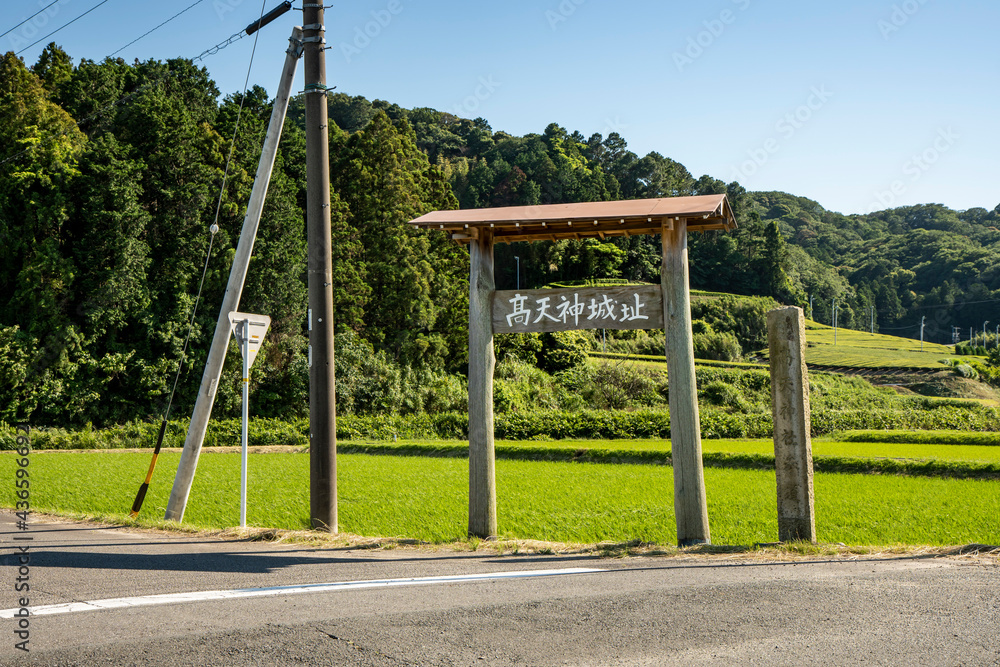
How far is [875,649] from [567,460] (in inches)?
696

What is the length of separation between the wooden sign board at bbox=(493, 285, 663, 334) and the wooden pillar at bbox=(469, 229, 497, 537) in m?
0.16

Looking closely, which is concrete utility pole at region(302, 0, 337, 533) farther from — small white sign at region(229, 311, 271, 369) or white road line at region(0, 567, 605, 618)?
white road line at region(0, 567, 605, 618)

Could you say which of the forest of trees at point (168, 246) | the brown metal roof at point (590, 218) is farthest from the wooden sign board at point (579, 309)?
the forest of trees at point (168, 246)

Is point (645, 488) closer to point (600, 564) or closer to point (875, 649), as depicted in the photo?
point (600, 564)

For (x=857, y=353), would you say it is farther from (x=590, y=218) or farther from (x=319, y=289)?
(x=319, y=289)

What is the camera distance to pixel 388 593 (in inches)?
180

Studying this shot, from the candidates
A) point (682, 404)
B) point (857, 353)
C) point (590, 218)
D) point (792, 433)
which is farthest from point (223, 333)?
point (857, 353)

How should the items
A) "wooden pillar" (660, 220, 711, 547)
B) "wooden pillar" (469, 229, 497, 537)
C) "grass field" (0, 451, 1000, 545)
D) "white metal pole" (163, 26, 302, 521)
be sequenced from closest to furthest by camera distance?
"wooden pillar" (660, 220, 711, 547) < "wooden pillar" (469, 229, 497, 537) < "white metal pole" (163, 26, 302, 521) < "grass field" (0, 451, 1000, 545)

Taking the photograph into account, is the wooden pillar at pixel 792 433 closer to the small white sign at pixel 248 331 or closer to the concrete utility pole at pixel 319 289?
the concrete utility pole at pixel 319 289

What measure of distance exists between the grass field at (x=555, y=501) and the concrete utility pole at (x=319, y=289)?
1341 millimetres

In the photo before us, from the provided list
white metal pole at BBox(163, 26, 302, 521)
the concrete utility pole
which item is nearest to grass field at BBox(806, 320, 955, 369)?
white metal pole at BBox(163, 26, 302, 521)

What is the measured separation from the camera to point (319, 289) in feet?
26.4

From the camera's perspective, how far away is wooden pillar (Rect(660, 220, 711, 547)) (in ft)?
22.4

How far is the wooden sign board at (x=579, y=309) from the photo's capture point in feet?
23.3
